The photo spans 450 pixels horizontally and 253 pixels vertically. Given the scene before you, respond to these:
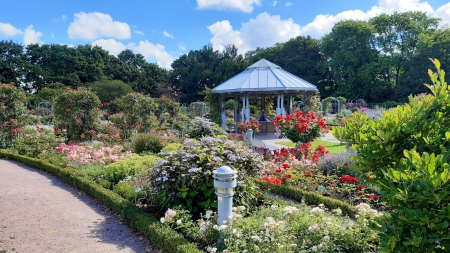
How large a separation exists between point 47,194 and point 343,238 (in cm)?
561

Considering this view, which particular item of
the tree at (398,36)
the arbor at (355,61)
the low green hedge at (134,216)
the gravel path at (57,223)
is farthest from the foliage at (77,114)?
the tree at (398,36)

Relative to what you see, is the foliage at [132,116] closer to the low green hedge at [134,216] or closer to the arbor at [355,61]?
the low green hedge at [134,216]

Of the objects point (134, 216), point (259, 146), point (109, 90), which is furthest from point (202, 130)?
point (109, 90)

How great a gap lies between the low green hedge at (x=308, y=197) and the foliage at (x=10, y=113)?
10.4 metres

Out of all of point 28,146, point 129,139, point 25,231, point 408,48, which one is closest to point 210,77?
point 408,48

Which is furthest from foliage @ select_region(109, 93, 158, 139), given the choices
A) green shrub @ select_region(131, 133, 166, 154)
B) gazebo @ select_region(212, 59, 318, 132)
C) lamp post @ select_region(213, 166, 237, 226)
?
lamp post @ select_region(213, 166, 237, 226)

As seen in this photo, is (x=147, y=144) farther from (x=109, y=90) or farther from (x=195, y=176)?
(x=109, y=90)

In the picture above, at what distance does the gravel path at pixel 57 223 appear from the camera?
4.04 metres

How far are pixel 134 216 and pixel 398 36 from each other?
39.8 metres

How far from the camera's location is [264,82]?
16719 mm

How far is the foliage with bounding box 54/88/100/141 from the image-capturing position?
37.9 feet

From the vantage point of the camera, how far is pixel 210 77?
128ft

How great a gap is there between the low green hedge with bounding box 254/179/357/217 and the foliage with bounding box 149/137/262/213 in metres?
1.07

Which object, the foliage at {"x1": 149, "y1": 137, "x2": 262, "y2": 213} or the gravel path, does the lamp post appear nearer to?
the foliage at {"x1": 149, "y1": 137, "x2": 262, "y2": 213}
